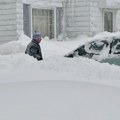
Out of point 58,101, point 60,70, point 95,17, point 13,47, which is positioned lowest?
point 13,47

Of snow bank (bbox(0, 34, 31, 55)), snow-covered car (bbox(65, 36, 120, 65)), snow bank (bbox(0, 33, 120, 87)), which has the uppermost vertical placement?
snow bank (bbox(0, 33, 120, 87))

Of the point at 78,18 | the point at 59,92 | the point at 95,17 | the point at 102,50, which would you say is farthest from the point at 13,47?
the point at 59,92

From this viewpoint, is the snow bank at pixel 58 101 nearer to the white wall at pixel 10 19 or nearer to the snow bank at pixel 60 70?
the snow bank at pixel 60 70

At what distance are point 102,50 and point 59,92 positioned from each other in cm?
725

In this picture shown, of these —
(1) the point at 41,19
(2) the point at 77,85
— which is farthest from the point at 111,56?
(1) the point at 41,19

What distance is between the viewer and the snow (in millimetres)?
3338

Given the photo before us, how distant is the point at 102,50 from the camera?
35.3 ft

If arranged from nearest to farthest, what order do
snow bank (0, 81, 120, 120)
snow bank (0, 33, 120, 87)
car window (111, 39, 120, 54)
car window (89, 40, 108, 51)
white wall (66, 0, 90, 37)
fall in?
snow bank (0, 81, 120, 120) → snow bank (0, 33, 120, 87) → car window (111, 39, 120, 54) → car window (89, 40, 108, 51) → white wall (66, 0, 90, 37)

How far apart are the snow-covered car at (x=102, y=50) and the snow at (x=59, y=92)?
5.86 metres

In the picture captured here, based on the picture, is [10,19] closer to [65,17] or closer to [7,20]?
[7,20]

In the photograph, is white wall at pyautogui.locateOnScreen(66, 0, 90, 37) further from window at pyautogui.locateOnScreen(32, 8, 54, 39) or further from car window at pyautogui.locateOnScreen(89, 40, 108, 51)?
A: car window at pyautogui.locateOnScreen(89, 40, 108, 51)

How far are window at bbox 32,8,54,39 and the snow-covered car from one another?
8.17 metres

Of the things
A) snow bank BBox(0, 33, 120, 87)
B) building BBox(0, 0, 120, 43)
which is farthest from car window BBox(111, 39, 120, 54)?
building BBox(0, 0, 120, 43)

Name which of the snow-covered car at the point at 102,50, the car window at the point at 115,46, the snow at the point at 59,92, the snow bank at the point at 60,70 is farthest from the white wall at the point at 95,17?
the snow at the point at 59,92
